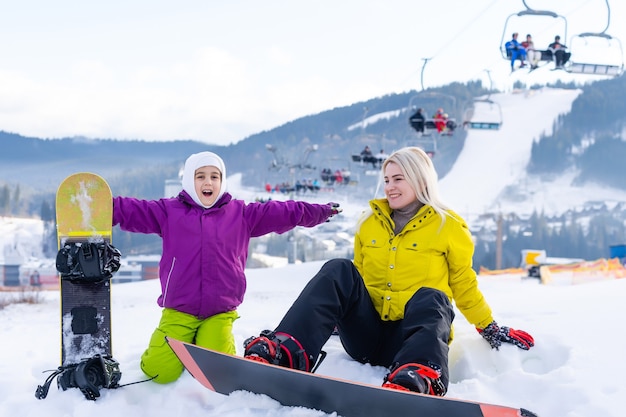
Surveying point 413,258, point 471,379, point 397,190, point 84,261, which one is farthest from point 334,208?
point 84,261

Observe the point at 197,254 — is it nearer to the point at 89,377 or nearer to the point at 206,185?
the point at 206,185

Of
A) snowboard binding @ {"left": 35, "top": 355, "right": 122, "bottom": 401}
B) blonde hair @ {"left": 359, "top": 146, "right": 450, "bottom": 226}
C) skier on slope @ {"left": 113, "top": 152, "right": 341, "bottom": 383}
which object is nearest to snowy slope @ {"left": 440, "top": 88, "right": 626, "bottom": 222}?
blonde hair @ {"left": 359, "top": 146, "right": 450, "bottom": 226}

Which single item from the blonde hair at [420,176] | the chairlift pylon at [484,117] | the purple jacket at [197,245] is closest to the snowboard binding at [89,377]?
the purple jacket at [197,245]

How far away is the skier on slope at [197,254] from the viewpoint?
3.05 m

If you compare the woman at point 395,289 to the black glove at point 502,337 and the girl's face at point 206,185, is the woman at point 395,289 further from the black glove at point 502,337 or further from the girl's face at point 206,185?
the girl's face at point 206,185

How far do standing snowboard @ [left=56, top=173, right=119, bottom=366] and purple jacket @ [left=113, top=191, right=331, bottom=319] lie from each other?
0.15 m

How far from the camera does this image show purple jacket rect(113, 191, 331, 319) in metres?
3.05

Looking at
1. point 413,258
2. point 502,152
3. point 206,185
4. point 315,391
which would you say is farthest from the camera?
point 502,152

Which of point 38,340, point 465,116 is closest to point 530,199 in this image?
point 465,116

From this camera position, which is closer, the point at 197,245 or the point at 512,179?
the point at 197,245

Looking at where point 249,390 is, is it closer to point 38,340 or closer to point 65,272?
point 65,272

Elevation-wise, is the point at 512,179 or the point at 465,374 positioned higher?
the point at 512,179

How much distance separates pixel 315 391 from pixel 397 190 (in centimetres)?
122

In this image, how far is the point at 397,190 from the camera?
10.1 ft
